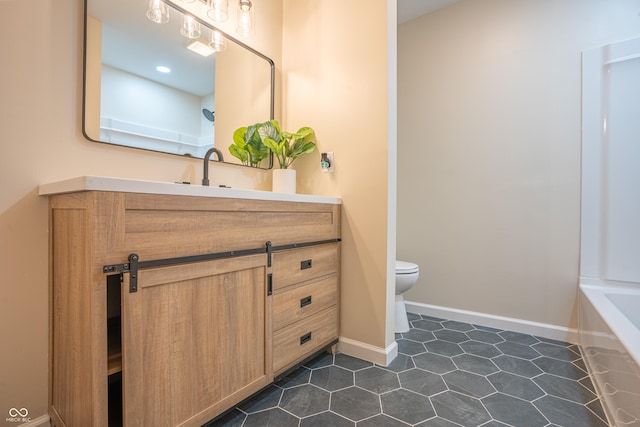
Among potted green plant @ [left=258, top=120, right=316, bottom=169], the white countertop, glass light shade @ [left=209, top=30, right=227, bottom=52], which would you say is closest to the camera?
the white countertop

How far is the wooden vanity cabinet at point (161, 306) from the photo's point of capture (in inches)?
34.4

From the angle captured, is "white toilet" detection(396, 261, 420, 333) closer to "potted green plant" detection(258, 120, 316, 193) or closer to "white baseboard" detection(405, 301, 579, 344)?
"white baseboard" detection(405, 301, 579, 344)

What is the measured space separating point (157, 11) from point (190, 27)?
0.53 ft

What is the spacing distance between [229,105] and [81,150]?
80cm

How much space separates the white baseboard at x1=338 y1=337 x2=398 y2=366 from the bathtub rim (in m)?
0.99

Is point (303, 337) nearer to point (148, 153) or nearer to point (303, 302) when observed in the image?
point (303, 302)

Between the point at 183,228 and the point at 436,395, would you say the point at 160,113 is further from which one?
the point at 436,395

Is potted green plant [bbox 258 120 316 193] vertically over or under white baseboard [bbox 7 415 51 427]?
over

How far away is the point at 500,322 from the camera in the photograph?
7.47 ft

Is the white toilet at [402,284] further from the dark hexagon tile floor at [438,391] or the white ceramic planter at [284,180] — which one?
the white ceramic planter at [284,180]

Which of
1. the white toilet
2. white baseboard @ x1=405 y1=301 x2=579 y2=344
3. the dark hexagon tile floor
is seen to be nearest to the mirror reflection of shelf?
the dark hexagon tile floor

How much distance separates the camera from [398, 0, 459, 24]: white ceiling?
247 cm

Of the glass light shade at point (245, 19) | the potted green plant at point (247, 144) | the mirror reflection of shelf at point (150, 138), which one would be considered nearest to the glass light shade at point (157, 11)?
the glass light shade at point (245, 19)
